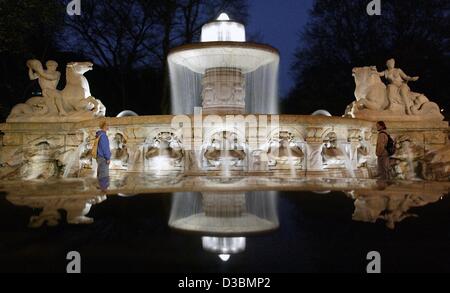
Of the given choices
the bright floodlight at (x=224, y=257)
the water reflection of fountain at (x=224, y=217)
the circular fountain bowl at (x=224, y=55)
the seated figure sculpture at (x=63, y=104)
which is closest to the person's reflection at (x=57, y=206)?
the water reflection of fountain at (x=224, y=217)

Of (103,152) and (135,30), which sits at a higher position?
(135,30)

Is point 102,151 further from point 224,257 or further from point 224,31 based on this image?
point 224,31

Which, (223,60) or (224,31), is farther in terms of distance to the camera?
(224,31)

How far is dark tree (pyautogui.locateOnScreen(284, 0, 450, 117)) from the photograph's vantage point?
30625mm

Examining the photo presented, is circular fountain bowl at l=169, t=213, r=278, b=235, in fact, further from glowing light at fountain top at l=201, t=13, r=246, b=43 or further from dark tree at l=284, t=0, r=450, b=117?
dark tree at l=284, t=0, r=450, b=117

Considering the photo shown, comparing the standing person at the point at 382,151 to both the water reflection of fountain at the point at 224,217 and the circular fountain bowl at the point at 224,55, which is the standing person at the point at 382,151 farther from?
the circular fountain bowl at the point at 224,55

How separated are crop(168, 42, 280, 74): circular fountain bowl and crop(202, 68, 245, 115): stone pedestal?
24 centimetres

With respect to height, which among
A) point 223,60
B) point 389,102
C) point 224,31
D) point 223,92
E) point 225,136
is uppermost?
point 224,31

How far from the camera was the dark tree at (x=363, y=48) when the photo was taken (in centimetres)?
3062

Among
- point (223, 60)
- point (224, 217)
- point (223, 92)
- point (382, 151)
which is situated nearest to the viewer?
point (224, 217)

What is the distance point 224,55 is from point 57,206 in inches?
344

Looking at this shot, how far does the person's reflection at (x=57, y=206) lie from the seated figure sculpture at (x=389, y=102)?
1052cm

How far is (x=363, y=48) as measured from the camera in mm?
32844

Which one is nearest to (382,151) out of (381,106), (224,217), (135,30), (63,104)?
(224,217)
